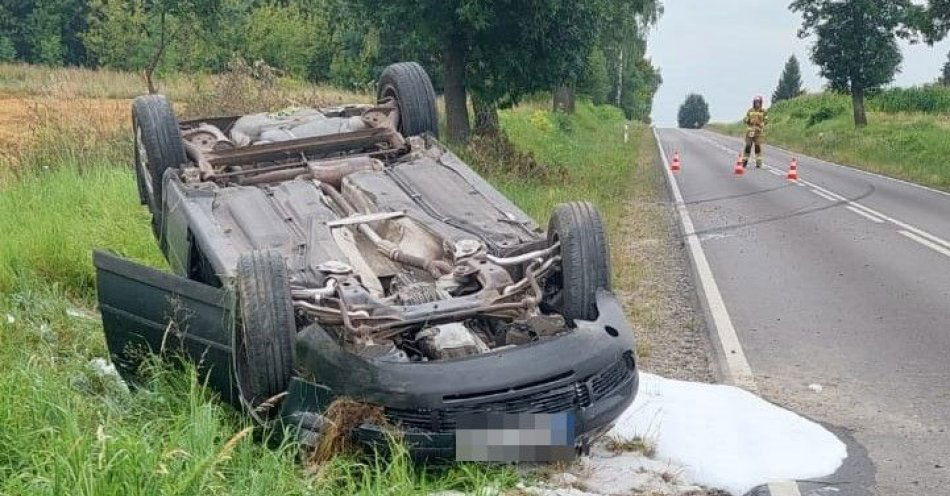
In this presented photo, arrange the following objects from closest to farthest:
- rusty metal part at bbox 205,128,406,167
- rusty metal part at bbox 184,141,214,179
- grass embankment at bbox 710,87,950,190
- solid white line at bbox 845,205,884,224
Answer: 1. rusty metal part at bbox 184,141,214,179
2. rusty metal part at bbox 205,128,406,167
3. solid white line at bbox 845,205,884,224
4. grass embankment at bbox 710,87,950,190

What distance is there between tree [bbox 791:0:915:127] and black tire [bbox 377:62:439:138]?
32417mm

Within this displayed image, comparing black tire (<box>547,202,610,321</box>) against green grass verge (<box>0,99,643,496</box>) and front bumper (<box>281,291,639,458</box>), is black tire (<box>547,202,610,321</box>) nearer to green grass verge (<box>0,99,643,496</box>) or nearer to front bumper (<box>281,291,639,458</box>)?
front bumper (<box>281,291,639,458</box>)

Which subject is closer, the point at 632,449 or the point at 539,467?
the point at 539,467

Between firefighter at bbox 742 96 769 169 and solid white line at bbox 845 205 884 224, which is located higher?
firefighter at bbox 742 96 769 169

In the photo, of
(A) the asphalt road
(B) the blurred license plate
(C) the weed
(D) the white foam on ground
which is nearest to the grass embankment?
(A) the asphalt road

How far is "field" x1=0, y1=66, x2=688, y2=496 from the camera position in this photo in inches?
133

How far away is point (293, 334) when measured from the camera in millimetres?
4312

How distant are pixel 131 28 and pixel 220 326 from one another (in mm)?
33522

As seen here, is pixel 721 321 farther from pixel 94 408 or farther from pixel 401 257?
pixel 94 408

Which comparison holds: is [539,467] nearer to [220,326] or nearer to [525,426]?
[525,426]

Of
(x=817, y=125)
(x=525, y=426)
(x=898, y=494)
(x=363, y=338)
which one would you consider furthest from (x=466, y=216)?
(x=817, y=125)

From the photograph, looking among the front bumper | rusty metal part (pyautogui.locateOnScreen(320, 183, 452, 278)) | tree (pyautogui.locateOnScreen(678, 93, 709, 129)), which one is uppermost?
rusty metal part (pyautogui.locateOnScreen(320, 183, 452, 278))

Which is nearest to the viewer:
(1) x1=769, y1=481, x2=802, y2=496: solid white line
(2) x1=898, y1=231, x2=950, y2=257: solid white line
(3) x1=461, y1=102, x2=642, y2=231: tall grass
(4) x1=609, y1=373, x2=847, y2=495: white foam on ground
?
(1) x1=769, y1=481, x2=802, y2=496: solid white line

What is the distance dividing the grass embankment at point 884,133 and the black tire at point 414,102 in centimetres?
1582
